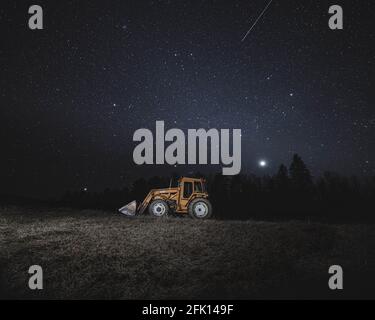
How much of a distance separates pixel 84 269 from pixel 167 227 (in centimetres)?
590

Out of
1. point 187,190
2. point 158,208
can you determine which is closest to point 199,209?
point 187,190

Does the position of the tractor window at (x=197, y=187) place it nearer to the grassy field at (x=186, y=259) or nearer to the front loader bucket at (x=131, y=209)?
the grassy field at (x=186, y=259)

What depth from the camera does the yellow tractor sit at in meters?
20.4

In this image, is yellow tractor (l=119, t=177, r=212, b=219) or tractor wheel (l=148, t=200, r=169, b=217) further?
tractor wheel (l=148, t=200, r=169, b=217)

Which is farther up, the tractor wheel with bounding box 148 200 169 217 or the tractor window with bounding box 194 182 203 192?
the tractor window with bounding box 194 182 203 192

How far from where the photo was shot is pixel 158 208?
20797 mm

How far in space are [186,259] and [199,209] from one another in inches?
318

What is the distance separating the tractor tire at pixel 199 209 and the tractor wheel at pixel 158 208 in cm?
153

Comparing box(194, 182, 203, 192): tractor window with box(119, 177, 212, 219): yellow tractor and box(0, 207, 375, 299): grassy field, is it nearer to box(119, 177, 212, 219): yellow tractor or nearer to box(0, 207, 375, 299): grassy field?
box(119, 177, 212, 219): yellow tractor

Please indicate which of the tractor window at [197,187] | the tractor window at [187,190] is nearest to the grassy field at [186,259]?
the tractor window at [187,190]

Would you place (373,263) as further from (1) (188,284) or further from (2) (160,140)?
(2) (160,140)

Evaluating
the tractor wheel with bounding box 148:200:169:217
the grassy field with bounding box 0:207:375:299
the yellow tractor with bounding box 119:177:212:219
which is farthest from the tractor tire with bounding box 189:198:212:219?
the grassy field with bounding box 0:207:375:299

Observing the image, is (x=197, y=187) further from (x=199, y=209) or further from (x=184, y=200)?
(x=199, y=209)

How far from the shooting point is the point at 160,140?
19.1m
